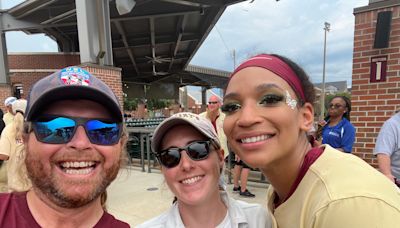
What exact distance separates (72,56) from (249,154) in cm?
1735

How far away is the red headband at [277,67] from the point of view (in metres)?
1.24

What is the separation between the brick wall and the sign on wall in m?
0.04

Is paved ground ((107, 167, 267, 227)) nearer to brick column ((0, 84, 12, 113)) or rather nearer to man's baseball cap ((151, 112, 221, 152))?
man's baseball cap ((151, 112, 221, 152))

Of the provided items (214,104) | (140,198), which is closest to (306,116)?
(214,104)

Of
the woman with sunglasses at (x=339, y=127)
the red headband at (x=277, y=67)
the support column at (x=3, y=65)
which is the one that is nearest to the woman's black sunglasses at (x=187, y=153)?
the red headband at (x=277, y=67)

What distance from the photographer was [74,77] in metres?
1.23

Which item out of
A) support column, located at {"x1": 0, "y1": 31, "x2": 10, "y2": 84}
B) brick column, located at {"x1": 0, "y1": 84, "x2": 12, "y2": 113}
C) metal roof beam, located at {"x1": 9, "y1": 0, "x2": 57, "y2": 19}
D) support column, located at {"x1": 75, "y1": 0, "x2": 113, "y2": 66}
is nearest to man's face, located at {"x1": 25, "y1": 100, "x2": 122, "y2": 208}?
support column, located at {"x1": 75, "y1": 0, "x2": 113, "y2": 66}

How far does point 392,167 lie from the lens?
296cm

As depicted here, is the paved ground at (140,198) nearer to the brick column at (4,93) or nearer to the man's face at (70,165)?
the man's face at (70,165)

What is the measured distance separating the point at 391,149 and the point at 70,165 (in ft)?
10.3

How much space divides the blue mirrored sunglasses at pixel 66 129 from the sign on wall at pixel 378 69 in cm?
394

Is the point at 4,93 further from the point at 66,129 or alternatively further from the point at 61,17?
the point at 66,129

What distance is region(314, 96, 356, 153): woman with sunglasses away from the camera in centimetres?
376

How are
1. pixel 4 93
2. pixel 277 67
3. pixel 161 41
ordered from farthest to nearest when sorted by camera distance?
1. pixel 161 41
2. pixel 4 93
3. pixel 277 67
